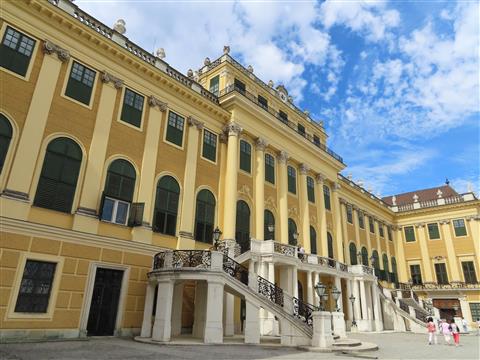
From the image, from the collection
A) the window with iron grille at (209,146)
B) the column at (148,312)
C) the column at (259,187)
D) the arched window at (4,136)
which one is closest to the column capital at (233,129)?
the window with iron grille at (209,146)

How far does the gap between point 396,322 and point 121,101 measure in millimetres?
26972

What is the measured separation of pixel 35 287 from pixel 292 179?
62.3 feet

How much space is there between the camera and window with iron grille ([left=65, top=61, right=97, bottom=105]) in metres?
16.3

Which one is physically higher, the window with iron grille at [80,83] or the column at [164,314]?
the window with iron grille at [80,83]

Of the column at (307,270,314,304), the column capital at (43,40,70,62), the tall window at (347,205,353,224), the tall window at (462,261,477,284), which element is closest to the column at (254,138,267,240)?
the column at (307,270,314,304)

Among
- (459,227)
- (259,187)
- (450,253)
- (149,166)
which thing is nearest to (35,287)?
(149,166)

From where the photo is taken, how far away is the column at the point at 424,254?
138ft

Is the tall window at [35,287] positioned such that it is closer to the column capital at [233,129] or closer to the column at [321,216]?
the column capital at [233,129]

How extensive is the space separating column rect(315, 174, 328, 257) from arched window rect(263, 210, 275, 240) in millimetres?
5953

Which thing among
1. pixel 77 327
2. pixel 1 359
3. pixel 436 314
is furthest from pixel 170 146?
pixel 436 314

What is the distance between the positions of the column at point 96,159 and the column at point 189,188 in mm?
4754

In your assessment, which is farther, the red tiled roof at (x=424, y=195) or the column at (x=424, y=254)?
the red tiled roof at (x=424, y=195)

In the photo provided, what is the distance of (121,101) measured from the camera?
1816cm

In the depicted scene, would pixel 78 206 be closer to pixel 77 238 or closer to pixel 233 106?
pixel 77 238
